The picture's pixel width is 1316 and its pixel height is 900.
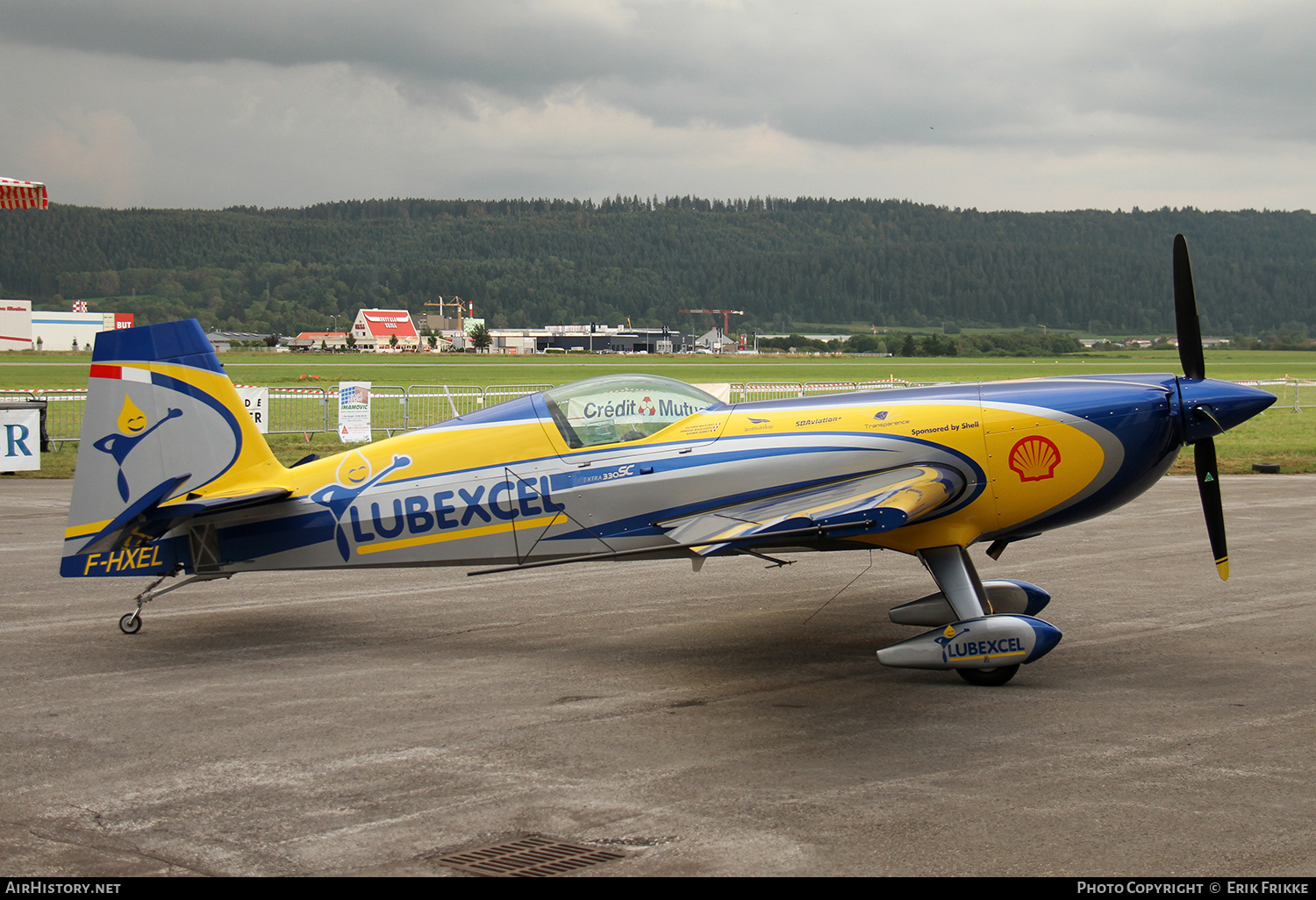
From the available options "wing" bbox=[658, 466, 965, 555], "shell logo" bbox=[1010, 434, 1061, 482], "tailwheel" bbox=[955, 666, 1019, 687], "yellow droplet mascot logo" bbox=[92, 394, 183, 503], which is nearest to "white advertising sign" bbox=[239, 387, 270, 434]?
"yellow droplet mascot logo" bbox=[92, 394, 183, 503]

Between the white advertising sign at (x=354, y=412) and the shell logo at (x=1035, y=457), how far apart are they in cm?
1819

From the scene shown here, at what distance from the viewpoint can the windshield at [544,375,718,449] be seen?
7.92 metres

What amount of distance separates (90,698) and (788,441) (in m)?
4.98

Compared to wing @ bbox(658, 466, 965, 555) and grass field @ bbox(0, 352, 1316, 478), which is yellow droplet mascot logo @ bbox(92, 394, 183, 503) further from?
grass field @ bbox(0, 352, 1316, 478)

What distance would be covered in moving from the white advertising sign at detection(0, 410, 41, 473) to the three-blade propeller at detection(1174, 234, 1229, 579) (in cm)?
1969

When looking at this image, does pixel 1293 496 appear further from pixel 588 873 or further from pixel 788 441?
pixel 588 873

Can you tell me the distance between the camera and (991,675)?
23.2 ft

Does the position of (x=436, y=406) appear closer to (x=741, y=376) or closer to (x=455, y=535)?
(x=455, y=535)

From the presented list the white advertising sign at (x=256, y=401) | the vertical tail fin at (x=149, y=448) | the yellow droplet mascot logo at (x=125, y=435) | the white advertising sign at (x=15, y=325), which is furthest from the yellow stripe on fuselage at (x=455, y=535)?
the white advertising sign at (x=15, y=325)

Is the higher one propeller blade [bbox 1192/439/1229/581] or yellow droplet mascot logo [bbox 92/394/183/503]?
yellow droplet mascot logo [bbox 92/394/183/503]
